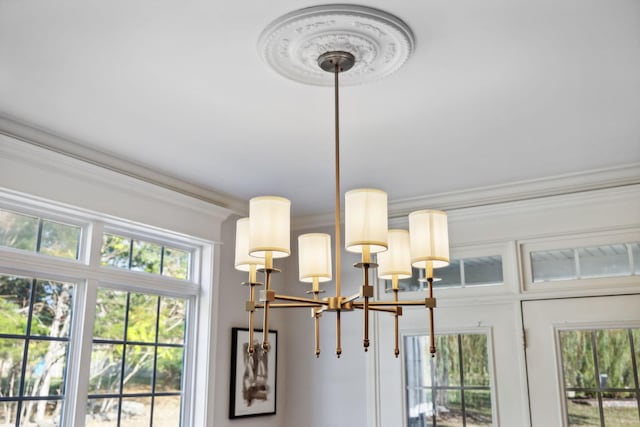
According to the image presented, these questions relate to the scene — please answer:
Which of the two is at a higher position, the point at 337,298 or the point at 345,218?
the point at 345,218

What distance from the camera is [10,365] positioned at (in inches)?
108

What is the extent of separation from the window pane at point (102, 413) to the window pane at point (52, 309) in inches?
15.9

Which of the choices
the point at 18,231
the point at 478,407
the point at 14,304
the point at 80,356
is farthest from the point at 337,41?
the point at 478,407

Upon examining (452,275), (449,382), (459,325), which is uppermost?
(452,275)

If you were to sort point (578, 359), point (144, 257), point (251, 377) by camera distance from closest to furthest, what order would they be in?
point (578, 359) → point (144, 257) → point (251, 377)

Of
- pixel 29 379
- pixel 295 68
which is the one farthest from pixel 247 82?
pixel 29 379

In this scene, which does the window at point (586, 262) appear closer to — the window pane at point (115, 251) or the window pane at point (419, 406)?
the window pane at point (419, 406)

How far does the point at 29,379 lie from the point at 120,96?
1.39 m

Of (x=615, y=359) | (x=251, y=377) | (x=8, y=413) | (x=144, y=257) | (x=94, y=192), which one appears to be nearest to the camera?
(x=8, y=413)

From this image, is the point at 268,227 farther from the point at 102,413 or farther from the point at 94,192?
the point at 102,413

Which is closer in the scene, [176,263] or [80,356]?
[80,356]

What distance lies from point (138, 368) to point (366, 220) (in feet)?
6.78

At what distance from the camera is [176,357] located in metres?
3.63

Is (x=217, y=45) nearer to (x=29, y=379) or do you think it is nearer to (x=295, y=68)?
(x=295, y=68)
